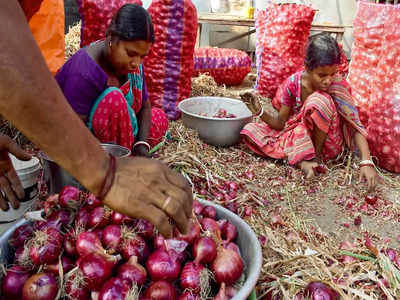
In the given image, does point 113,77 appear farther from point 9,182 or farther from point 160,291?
point 160,291

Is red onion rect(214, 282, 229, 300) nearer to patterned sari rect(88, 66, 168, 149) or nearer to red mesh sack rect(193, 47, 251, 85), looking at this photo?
patterned sari rect(88, 66, 168, 149)

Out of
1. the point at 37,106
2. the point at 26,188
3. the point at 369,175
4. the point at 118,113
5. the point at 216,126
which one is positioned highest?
the point at 37,106

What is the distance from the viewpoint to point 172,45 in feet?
10.4

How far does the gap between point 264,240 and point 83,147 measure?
1.12 m

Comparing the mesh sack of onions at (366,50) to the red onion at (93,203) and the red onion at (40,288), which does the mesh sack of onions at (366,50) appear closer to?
the red onion at (93,203)

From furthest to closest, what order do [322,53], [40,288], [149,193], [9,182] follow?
[322,53] → [9,182] → [40,288] → [149,193]

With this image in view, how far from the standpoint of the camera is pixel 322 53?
224cm

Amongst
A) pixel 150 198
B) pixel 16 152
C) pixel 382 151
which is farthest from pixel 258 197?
pixel 150 198

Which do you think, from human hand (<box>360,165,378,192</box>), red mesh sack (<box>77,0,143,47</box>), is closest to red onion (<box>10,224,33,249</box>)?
human hand (<box>360,165,378,192</box>)

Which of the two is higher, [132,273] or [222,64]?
[132,273]

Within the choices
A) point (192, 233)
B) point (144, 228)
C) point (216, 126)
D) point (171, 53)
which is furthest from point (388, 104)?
point (144, 228)

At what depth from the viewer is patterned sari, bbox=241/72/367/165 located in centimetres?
241

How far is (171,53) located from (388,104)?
6.11 ft

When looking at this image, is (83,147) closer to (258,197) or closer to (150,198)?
(150,198)
